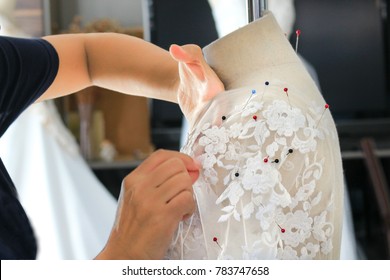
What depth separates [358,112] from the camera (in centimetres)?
152

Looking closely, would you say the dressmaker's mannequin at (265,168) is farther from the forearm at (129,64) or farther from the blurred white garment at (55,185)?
the blurred white garment at (55,185)

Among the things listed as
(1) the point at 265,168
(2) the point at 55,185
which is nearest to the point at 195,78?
(1) the point at 265,168

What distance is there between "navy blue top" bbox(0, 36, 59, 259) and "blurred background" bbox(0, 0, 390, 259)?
15 centimetres

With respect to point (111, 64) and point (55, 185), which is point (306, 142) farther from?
point (55, 185)

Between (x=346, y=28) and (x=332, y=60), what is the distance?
15cm

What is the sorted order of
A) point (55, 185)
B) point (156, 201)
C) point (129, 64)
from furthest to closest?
point (55, 185), point (129, 64), point (156, 201)

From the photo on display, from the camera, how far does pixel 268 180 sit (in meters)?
0.74

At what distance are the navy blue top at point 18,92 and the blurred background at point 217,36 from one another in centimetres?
15

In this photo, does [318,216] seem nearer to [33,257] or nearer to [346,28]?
[33,257]

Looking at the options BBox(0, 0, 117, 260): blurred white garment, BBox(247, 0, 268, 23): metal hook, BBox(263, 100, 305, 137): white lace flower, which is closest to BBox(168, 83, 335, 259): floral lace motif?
BBox(263, 100, 305, 137): white lace flower

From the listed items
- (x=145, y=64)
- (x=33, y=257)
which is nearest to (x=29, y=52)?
(x=145, y=64)

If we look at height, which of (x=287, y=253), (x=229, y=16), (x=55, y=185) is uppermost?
(x=229, y=16)

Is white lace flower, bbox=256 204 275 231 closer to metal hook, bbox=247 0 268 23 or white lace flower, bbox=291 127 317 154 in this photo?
white lace flower, bbox=291 127 317 154

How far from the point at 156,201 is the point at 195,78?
0.49 ft
